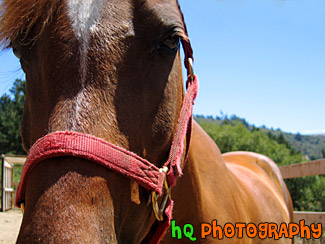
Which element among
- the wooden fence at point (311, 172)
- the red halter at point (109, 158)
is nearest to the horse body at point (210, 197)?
the red halter at point (109, 158)

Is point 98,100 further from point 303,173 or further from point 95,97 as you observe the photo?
point 303,173

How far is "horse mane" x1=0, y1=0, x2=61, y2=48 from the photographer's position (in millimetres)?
1310

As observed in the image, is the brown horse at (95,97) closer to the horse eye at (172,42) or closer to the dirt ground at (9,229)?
the horse eye at (172,42)

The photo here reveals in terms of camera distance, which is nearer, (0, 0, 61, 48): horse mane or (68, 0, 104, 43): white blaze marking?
(68, 0, 104, 43): white blaze marking

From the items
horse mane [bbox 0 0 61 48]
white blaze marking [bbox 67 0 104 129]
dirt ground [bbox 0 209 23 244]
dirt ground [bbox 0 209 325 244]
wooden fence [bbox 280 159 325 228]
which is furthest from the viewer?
dirt ground [bbox 0 209 23 244]

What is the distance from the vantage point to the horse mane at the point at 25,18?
51.6 inches

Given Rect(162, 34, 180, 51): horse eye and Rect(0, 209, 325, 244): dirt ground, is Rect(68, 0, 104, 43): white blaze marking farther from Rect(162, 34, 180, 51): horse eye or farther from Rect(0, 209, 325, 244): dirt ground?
Rect(0, 209, 325, 244): dirt ground

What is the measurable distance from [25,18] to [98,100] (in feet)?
1.82

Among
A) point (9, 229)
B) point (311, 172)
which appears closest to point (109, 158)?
point (311, 172)

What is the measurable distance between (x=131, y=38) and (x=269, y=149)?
30.6m

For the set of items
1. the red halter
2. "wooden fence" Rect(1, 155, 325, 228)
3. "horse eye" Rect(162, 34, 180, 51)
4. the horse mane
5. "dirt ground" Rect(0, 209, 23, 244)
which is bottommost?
"dirt ground" Rect(0, 209, 23, 244)

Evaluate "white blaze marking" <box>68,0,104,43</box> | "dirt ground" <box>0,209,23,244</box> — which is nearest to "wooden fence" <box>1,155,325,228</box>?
"dirt ground" <box>0,209,23,244</box>

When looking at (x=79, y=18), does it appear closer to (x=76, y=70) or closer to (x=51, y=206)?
(x=76, y=70)

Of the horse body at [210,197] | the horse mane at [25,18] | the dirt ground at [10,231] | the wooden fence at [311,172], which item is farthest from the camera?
the dirt ground at [10,231]
